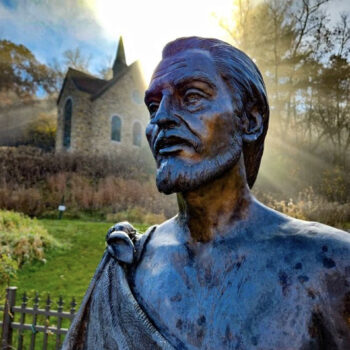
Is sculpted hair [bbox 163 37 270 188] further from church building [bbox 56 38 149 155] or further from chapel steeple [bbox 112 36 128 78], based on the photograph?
chapel steeple [bbox 112 36 128 78]

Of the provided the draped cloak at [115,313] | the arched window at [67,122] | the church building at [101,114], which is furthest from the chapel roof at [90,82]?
the draped cloak at [115,313]

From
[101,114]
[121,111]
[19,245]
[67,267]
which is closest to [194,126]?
[67,267]

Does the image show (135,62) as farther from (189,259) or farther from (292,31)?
(189,259)

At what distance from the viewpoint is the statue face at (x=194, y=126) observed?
1.33m

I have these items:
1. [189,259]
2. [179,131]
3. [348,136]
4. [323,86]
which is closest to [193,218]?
[189,259]

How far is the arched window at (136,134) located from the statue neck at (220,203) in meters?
27.7

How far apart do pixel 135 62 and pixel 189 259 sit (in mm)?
29498

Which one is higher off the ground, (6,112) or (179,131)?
(6,112)

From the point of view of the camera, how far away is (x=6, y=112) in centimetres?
3509

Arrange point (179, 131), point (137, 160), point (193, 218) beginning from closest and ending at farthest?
point (179, 131) < point (193, 218) < point (137, 160)

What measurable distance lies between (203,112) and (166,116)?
145 millimetres

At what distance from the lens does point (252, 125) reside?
4.83 feet

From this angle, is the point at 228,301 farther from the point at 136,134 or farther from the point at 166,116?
the point at 136,134

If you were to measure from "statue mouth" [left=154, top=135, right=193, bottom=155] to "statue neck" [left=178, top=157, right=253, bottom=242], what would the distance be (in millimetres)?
176
